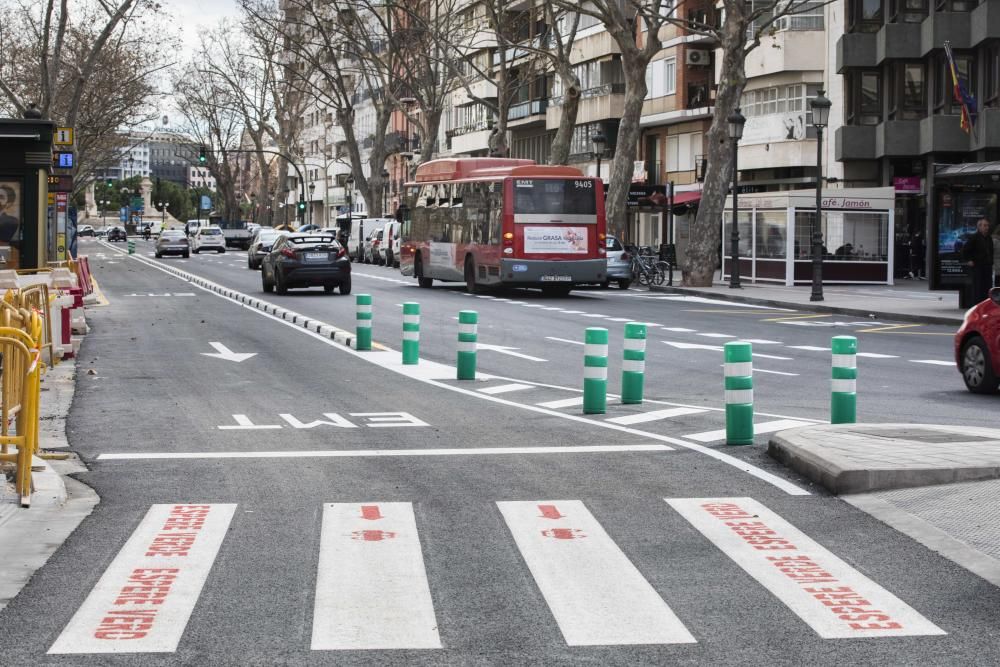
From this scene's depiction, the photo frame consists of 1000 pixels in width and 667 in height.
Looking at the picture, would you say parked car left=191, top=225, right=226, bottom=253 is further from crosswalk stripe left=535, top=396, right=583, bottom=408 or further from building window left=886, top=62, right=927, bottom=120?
crosswalk stripe left=535, top=396, right=583, bottom=408

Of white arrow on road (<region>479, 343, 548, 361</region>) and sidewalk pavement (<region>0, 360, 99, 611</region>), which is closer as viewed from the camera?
sidewalk pavement (<region>0, 360, 99, 611</region>)

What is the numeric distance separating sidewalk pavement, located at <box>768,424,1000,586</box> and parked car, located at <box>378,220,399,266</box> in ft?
186

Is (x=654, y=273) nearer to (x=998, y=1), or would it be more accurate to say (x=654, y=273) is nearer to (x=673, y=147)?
(x=998, y=1)

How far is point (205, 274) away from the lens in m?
55.5

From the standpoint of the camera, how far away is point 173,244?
3248 inches

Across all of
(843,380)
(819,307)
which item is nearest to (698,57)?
(819,307)

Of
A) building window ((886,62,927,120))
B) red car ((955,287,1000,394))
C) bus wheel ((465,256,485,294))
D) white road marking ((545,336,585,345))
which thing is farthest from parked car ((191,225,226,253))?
red car ((955,287,1000,394))

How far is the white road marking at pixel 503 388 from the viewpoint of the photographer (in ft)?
54.5

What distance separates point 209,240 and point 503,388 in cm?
7733

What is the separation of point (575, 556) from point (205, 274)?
160 feet

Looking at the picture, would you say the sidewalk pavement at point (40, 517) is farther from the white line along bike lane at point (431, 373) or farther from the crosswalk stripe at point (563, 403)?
the crosswalk stripe at point (563, 403)

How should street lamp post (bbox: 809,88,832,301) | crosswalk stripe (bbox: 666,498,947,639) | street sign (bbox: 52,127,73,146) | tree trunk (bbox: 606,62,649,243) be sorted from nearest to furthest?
crosswalk stripe (bbox: 666,498,947,639)
street sign (bbox: 52,127,73,146)
street lamp post (bbox: 809,88,832,301)
tree trunk (bbox: 606,62,649,243)

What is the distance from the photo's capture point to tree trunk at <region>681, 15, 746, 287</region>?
41.2m

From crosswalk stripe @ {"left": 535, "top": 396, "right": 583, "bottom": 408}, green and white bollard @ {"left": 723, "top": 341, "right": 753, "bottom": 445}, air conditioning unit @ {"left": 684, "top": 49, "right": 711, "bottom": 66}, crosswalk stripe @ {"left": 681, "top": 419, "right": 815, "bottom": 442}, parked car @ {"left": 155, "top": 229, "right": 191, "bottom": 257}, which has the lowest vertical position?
crosswalk stripe @ {"left": 535, "top": 396, "right": 583, "bottom": 408}
